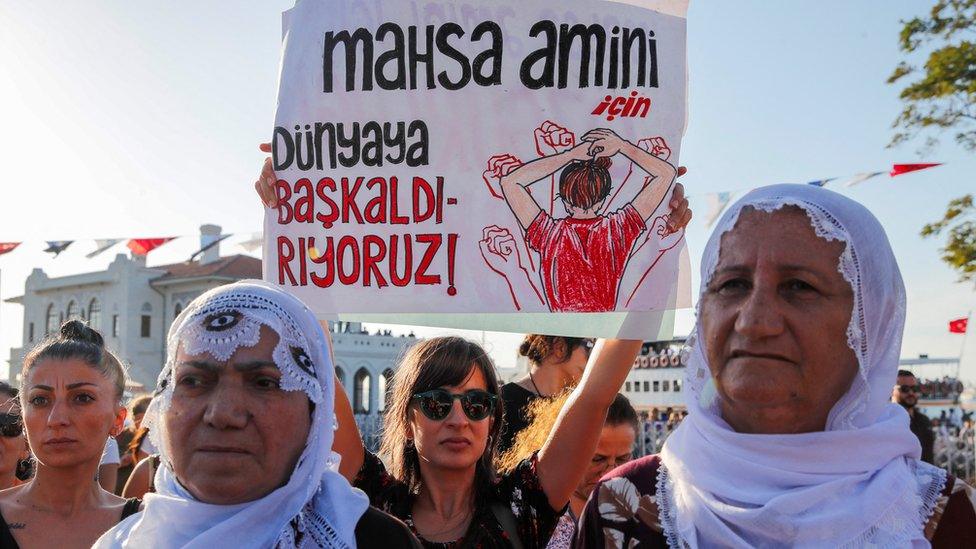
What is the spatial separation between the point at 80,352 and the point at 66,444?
1.11 feet

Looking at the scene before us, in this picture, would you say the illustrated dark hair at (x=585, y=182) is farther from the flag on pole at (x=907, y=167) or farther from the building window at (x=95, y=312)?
the building window at (x=95, y=312)

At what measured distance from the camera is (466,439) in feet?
10.2

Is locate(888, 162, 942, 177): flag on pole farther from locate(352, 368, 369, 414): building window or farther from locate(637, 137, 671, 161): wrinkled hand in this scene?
locate(352, 368, 369, 414): building window

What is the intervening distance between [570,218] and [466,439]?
88 cm

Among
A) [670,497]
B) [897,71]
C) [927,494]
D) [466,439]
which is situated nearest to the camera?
[927,494]

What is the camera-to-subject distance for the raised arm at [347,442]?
122 inches

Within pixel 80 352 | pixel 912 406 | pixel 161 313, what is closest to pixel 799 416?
pixel 80 352

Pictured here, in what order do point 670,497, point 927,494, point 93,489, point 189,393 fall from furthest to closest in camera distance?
1. point 93,489
2. point 189,393
3. point 670,497
4. point 927,494

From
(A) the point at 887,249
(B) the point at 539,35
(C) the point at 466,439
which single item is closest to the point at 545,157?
(B) the point at 539,35

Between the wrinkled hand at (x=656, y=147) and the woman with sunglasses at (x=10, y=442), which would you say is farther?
the woman with sunglasses at (x=10, y=442)

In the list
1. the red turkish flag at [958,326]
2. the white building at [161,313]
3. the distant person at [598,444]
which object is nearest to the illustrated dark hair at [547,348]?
the distant person at [598,444]

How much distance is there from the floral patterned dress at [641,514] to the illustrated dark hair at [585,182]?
53.9 inches

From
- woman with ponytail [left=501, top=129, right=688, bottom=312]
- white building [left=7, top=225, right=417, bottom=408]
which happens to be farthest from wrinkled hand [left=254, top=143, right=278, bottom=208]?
white building [left=7, top=225, right=417, bottom=408]

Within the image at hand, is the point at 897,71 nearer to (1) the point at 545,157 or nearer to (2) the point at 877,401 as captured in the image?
(1) the point at 545,157
